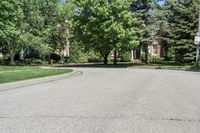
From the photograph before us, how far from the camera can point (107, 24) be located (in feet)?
131

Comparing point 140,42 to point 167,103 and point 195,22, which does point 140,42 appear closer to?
point 195,22

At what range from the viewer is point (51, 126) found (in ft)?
27.7

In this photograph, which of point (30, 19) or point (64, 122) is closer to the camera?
point (64, 122)

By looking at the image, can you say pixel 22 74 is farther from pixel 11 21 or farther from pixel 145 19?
pixel 145 19

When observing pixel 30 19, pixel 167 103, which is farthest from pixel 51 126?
pixel 30 19

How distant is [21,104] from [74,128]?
4099 millimetres

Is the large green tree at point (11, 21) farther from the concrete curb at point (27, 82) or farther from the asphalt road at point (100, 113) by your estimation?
the asphalt road at point (100, 113)

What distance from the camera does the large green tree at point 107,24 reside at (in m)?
39.8

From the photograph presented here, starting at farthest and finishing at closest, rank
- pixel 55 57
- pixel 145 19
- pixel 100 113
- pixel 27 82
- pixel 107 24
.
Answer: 1. pixel 55 57
2. pixel 145 19
3. pixel 107 24
4. pixel 27 82
5. pixel 100 113

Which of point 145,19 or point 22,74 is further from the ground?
point 145,19

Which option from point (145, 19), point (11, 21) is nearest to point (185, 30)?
point (145, 19)

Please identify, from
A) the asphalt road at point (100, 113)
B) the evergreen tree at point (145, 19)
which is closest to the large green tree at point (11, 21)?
the evergreen tree at point (145, 19)

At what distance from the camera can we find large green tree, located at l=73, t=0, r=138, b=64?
39.8 m

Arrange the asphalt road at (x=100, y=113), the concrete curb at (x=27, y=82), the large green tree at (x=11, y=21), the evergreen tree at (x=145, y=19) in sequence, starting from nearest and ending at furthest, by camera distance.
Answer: the asphalt road at (x=100, y=113) → the concrete curb at (x=27, y=82) → the large green tree at (x=11, y=21) → the evergreen tree at (x=145, y=19)
